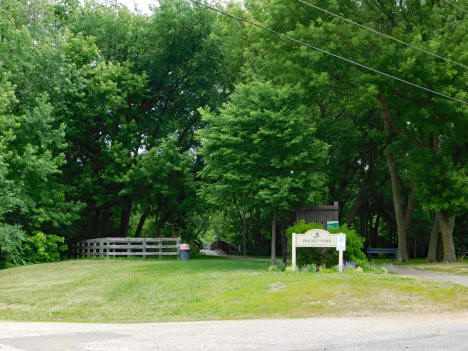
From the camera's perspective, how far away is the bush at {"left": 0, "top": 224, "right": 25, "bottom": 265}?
79.7 ft

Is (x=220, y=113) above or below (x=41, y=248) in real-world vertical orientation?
above

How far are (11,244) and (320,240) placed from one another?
49.9 feet

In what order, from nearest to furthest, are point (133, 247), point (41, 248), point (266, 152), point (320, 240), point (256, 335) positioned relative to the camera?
point (256, 335) < point (320, 240) < point (266, 152) < point (133, 247) < point (41, 248)

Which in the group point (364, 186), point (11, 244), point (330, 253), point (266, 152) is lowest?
point (330, 253)

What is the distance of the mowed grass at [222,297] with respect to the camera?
12383mm

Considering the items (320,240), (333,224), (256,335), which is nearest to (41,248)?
(333,224)

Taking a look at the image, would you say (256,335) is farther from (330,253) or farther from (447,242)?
Result: (447,242)

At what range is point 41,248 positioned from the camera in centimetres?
2744

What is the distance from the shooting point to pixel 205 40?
31.8m

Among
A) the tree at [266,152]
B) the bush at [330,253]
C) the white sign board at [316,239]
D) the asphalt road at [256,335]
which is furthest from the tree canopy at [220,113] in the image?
the asphalt road at [256,335]

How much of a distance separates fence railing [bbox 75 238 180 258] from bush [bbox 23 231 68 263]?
182 cm

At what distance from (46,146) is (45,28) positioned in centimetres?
711

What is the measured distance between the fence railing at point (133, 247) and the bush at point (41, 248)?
1.82 m

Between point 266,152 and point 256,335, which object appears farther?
point 266,152
